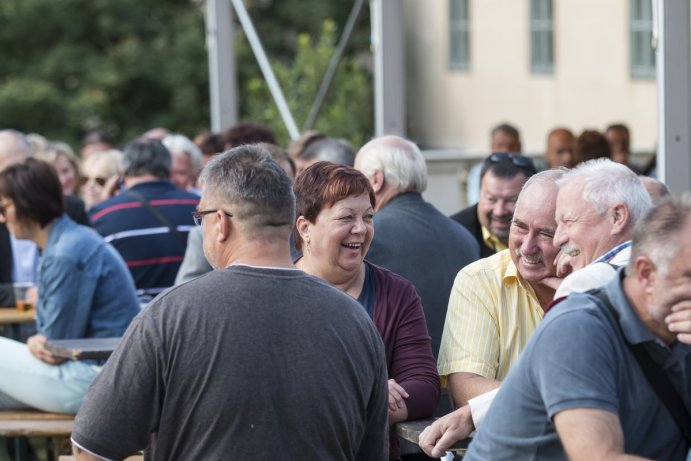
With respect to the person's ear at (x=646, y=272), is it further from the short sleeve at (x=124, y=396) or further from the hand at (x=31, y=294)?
the hand at (x=31, y=294)

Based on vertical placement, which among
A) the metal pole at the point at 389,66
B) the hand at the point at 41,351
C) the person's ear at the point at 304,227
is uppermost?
the metal pole at the point at 389,66

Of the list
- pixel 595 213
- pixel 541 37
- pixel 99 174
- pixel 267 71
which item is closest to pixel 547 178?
pixel 595 213

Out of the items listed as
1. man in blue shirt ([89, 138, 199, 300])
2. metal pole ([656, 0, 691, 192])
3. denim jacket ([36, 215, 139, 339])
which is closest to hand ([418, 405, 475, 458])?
denim jacket ([36, 215, 139, 339])

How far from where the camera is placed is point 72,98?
23672 millimetres

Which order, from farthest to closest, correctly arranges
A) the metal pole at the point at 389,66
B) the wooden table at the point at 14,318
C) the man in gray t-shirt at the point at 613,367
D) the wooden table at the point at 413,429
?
the metal pole at the point at 389,66
the wooden table at the point at 14,318
the wooden table at the point at 413,429
the man in gray t-shirt at the point at 613,367

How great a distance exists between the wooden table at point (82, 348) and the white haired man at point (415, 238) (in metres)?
1.19

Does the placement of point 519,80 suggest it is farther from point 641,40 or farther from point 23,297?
point 23,297

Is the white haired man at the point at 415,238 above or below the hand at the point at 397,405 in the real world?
above

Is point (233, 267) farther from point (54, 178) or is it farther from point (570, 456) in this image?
point (54, 178)

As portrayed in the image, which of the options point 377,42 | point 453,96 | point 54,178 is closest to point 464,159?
point 377,42

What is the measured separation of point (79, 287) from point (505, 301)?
7.70ft

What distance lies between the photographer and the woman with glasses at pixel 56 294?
18.5 ft

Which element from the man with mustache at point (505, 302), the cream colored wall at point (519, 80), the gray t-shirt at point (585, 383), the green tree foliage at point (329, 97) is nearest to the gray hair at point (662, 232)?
the gray t-shirt at point (585, 383)

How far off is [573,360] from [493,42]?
63.6 feet
